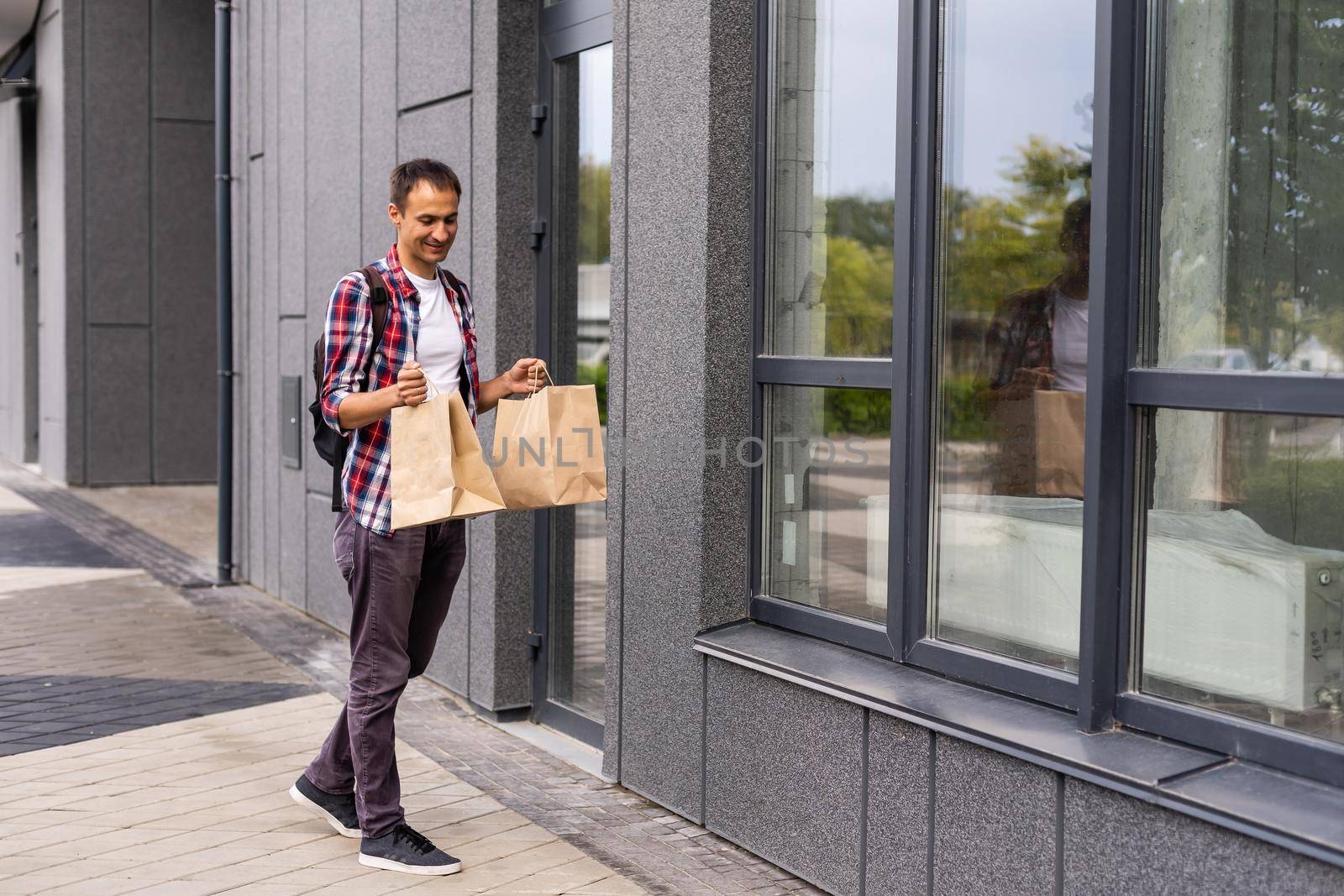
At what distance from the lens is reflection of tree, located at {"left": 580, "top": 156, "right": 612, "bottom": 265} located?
241 inches

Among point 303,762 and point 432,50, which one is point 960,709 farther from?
point 432,50

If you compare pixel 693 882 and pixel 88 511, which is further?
pixel 88 511

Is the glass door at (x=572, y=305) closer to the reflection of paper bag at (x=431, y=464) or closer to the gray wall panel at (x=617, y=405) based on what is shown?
the gray wall panel at (x=617, y=405)

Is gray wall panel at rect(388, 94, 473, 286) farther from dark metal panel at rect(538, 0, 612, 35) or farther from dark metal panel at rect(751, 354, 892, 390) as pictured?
dark metal panel at rect(751, 354, 892, 390)

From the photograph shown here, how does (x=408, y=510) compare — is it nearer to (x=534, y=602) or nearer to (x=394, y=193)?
(x=394, y=193)

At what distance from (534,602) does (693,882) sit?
2.32 meters

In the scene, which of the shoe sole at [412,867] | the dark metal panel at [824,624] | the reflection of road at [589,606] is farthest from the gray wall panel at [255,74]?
the shoe sole at [412,867]

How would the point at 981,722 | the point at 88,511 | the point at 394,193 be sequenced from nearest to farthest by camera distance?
the point at 981,722, the point at 394,193, the point at 88,511

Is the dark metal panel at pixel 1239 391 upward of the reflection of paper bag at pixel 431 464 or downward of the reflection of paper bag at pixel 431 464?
upward

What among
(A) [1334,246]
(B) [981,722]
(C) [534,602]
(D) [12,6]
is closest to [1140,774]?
(B) [981,722]

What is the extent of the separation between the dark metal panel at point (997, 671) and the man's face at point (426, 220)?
1.83 m

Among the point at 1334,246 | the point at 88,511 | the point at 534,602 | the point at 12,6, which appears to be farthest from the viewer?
the point at 12,6

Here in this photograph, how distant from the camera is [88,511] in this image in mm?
14523

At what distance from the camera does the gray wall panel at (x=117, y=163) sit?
55.1ft
